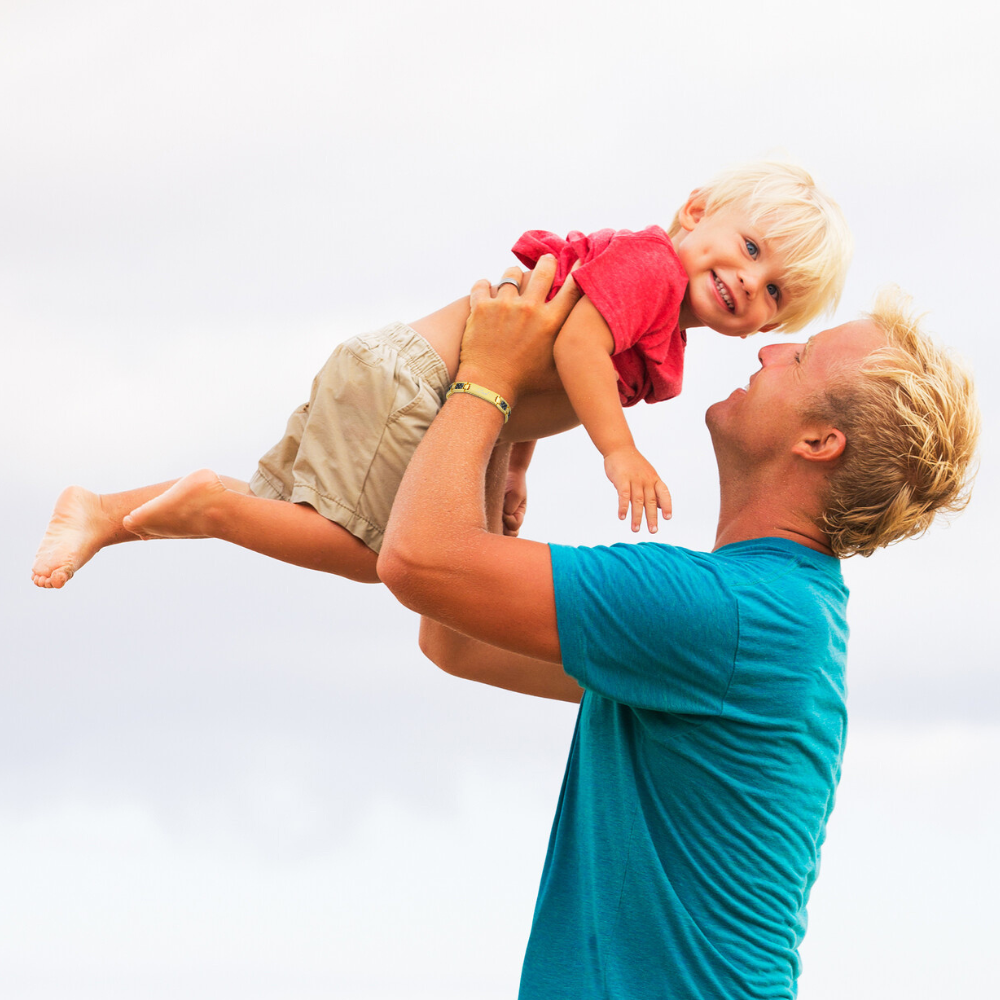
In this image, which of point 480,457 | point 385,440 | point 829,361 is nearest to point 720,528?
point 829,361

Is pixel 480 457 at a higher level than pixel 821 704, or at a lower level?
higher

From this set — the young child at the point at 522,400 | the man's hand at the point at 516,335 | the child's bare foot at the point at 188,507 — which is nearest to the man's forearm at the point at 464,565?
the man's hand at the point at 516,335

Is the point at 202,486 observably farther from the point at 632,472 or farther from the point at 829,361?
the point at 829,361

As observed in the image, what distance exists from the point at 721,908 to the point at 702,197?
6.22ft

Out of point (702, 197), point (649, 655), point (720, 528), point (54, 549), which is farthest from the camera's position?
point (702, 197)

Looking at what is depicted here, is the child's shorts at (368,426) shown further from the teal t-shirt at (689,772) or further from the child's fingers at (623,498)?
the teal t-shirt at (689,772)

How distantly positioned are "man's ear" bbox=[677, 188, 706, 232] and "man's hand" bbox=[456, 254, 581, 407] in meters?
0.52

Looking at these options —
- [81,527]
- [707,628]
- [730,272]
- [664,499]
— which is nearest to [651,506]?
[664,499]

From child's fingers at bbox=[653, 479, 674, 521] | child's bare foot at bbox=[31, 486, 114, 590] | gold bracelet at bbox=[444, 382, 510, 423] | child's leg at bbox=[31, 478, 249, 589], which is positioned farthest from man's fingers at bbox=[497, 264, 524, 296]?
child's bare foot at bbox=[31, 486, 114, 590]

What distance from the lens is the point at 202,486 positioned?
2.77 meters

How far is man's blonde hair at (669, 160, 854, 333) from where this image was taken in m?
2.90

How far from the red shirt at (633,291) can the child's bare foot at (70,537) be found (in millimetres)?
1357

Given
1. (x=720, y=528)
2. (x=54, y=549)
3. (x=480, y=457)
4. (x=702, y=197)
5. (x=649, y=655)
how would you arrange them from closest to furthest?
(x=649, y=655), (x=480, y=457), (x=720, y=528), (x=54, y=549), (x=702, y=197)

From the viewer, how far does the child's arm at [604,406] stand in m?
2.47
